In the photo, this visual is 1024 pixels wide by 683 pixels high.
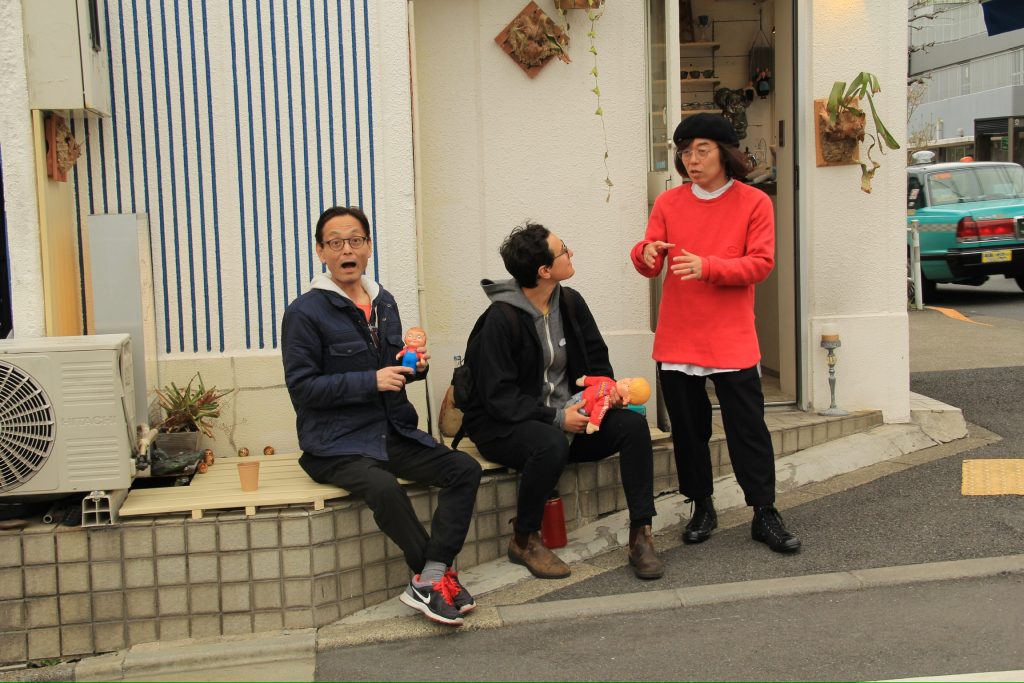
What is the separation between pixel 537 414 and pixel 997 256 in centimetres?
997

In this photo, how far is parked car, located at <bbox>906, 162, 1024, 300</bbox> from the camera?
13.2m

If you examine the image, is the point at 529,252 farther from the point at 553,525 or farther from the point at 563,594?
the point at 563,594

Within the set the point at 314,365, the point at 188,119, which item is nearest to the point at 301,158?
the point at 188,119

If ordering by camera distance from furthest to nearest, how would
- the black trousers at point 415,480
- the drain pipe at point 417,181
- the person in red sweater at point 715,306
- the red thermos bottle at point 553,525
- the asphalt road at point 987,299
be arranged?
1. the asphalt road at point 987,299
2. the drain pipe at point 417,181
3. the red thermos bottle at point 553,525
4. the person in red sweater at point 715,306
5. the black trousers at point 415,480

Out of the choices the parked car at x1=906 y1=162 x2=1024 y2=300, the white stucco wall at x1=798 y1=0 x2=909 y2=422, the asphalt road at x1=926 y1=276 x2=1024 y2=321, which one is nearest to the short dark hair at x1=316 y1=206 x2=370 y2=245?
the white stucco wall at x1=798 y1=0 x2=909 y2=422

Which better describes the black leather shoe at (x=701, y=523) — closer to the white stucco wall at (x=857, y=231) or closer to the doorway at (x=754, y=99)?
the doorway at (x=754, y=99)

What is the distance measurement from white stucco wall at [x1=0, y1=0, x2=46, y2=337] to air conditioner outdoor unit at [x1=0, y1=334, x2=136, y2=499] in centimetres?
58

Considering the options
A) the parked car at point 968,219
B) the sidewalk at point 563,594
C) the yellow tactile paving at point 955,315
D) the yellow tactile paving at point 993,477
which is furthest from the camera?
the parked car at point 968,219

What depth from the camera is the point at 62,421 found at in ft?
14.5

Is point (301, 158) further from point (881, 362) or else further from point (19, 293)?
point (881, 362)

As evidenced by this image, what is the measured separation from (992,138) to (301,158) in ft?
107

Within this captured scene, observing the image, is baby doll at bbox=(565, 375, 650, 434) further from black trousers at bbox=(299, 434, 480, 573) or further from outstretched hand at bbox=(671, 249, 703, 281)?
black trousers at bbox=(299, 434, 480, 573)

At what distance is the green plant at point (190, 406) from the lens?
211 inches

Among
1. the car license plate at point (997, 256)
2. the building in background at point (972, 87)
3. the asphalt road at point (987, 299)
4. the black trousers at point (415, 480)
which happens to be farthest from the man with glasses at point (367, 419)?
the building in background at point (972, 87)
